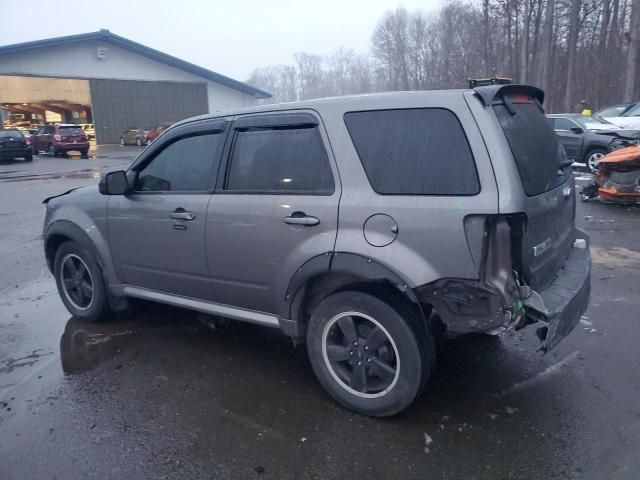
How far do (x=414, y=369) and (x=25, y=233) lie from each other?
27.7ft

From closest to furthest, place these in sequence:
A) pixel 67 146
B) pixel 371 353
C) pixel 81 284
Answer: pixel 371 353 < pixel 81 284 < pixel 67 146

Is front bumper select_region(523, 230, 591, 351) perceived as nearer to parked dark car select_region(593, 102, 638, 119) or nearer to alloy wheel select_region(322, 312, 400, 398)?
alloy wheel select_region(322, 312, 400, 398)

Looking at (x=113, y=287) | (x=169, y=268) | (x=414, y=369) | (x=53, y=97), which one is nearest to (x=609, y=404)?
(x=414, y=369)

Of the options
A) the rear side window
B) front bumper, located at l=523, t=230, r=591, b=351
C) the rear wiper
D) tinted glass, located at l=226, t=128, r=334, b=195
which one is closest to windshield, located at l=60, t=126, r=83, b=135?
tinted glass, located at l=226, t=128, r=334, b=195

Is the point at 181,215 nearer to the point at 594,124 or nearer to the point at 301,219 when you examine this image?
the point at 301,219

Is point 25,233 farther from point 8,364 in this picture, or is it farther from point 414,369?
point 414,369

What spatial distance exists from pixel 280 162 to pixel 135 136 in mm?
38062

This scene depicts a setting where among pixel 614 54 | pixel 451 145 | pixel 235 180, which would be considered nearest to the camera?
pixel 451 145

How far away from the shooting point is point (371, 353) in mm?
3168

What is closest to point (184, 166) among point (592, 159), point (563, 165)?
point (563, 165)

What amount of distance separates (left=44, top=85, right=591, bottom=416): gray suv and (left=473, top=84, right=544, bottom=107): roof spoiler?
1 cm

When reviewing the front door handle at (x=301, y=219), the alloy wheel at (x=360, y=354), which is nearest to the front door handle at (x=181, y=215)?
the front door handle at (x=301, y=219)

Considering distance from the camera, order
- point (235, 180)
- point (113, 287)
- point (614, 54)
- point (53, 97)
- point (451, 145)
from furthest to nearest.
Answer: point (53, 97)
point (614, 54)
point (113, 287)
point (235, 180)
point (451, 145)

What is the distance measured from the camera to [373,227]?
304 centimetres
